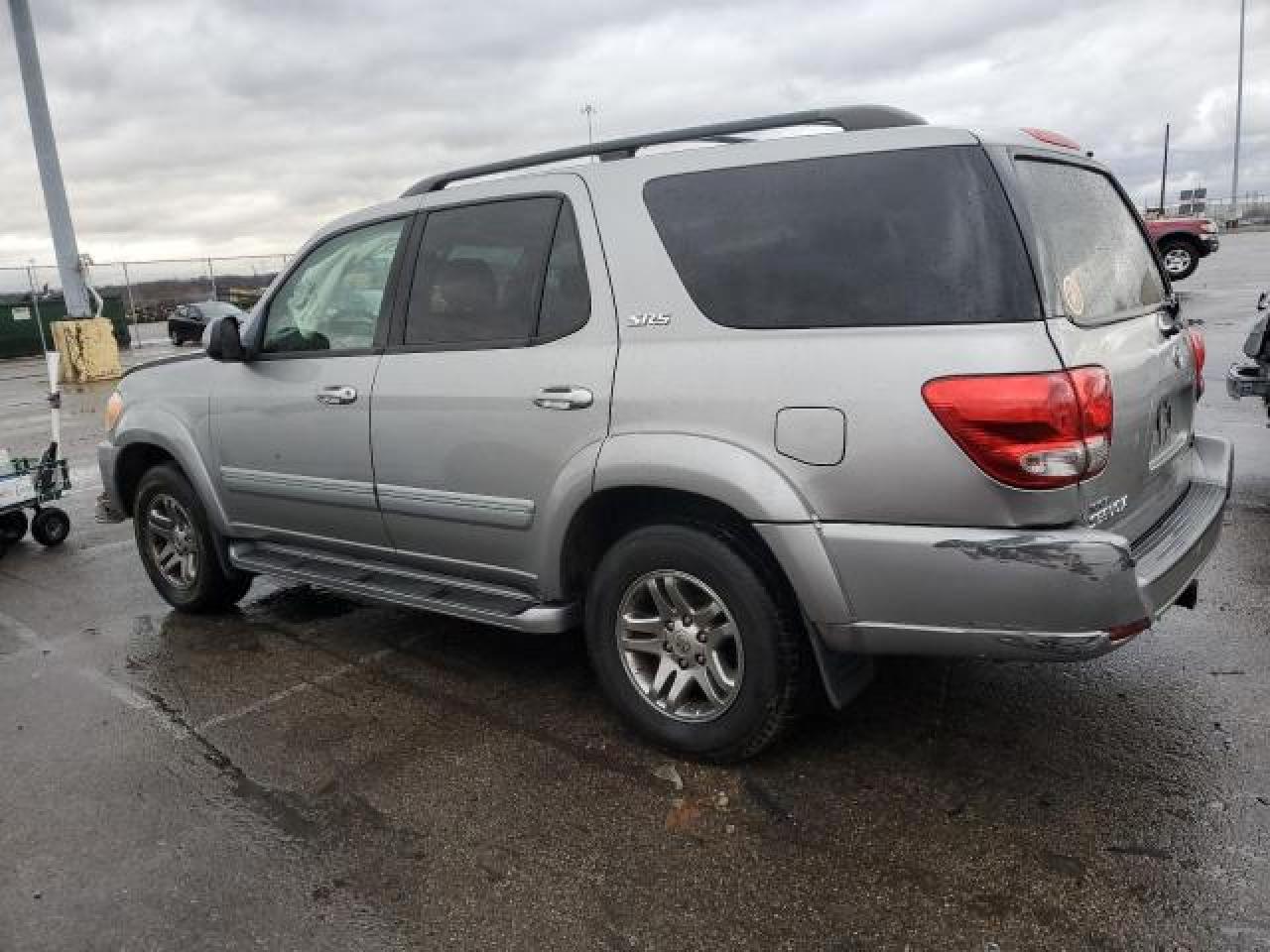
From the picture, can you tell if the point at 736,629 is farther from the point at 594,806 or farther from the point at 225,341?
the point at 225,341

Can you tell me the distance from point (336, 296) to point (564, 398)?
1458 mm

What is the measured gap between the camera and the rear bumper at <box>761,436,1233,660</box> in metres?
2.56

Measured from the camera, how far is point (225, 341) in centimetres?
437

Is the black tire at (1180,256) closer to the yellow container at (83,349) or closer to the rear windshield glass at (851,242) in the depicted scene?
the rear windshield glass at (851,242)

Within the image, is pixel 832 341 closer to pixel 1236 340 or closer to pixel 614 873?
pixel 614 873

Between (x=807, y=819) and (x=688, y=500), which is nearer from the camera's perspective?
(x=807, y=819)

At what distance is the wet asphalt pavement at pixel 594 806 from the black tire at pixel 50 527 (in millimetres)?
2385

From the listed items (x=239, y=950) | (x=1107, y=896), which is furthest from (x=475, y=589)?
(x=1107, y=896)

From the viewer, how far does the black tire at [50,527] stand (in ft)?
21.7

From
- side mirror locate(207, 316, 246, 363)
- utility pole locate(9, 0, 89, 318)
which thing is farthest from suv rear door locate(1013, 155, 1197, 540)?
utility pole locate(9, 0, 89, 318)

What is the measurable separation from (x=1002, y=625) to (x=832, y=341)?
0.89 m

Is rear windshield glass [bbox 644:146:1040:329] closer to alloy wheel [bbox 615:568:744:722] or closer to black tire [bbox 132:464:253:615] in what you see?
alloy wheel [bbox 615:568:744:722]

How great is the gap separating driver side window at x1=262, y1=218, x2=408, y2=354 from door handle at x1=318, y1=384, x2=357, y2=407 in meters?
0.18

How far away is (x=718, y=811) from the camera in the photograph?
299 cm
